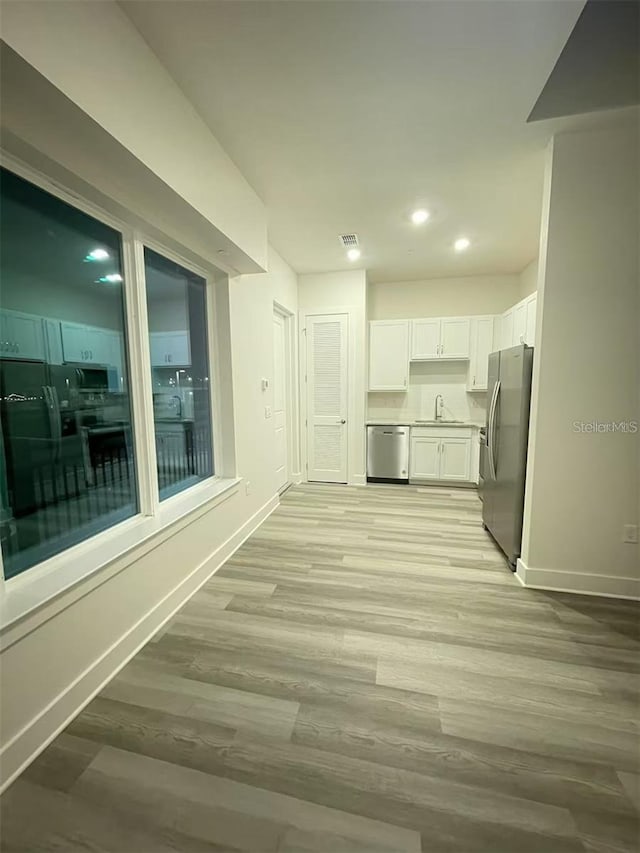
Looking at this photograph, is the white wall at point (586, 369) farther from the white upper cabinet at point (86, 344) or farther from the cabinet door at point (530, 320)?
the white upper cabinet at point (86, 344)

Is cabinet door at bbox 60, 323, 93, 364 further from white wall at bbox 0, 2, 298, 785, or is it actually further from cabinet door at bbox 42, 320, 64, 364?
white wall at bbox 0, 2, 298, 785

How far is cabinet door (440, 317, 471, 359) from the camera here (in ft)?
15.9

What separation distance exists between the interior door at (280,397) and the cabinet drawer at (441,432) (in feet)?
6.04

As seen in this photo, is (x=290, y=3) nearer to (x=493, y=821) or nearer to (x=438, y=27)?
(x=438, y=27)

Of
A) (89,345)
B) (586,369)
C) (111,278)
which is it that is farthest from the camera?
(586,369)

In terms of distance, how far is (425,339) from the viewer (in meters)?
4.97

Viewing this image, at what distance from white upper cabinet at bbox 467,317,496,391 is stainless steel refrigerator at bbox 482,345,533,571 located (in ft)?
5.55

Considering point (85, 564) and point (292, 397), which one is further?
point (292, 397)

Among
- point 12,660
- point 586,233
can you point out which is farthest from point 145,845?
point 586,233

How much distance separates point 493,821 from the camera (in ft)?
3.77

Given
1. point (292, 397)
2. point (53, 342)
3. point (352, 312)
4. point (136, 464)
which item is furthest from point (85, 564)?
point (352, 312)

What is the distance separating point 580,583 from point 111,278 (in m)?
3.67

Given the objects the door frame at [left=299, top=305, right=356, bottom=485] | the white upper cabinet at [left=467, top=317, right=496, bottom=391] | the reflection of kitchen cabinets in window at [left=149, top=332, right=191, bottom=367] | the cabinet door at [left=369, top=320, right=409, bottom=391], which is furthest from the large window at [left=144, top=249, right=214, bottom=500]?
the white upper cabinet at [left=467, top=317, right=496, bottom=391]

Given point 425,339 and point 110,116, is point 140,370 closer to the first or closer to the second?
point 110,116
